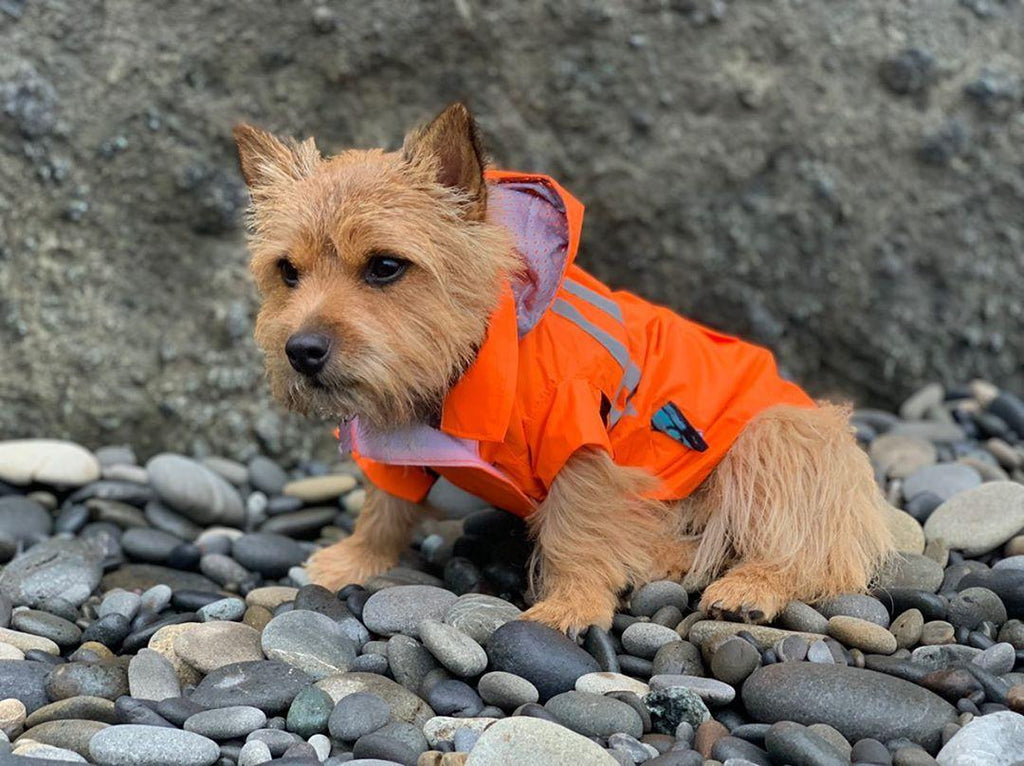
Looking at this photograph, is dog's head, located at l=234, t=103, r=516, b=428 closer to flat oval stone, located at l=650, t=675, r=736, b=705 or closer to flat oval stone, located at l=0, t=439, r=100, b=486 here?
flat oval stone, located at l=650, t=675, r=736, b=705

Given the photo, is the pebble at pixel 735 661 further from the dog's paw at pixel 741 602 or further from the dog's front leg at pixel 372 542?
the dog's front leg at pixel 372 542

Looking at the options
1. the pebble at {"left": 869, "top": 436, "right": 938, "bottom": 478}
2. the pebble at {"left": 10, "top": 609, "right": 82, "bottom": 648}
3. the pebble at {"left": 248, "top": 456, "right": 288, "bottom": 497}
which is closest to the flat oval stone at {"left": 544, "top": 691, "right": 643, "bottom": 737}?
the pebble at {"left": 10, "top": 609, "right": 82, "bottom": 648}

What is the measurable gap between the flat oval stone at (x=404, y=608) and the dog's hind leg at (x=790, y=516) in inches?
41.6

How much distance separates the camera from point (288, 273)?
14.5ft

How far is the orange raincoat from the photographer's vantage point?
14.5 ft

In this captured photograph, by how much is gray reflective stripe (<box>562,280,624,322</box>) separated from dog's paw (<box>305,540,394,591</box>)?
1.57m

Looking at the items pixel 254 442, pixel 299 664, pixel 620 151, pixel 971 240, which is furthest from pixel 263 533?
pixel 971 240

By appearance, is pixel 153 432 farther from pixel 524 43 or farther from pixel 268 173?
pixel 524 43

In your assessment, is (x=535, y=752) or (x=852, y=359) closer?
(x=535, y=752)

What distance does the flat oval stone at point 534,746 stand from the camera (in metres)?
3.44

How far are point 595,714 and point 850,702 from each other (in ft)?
2.80

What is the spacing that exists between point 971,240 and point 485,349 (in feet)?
15.8

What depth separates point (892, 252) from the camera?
25.2ft

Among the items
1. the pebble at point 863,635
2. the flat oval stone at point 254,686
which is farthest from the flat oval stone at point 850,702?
the flat oval stone at point 254,686
